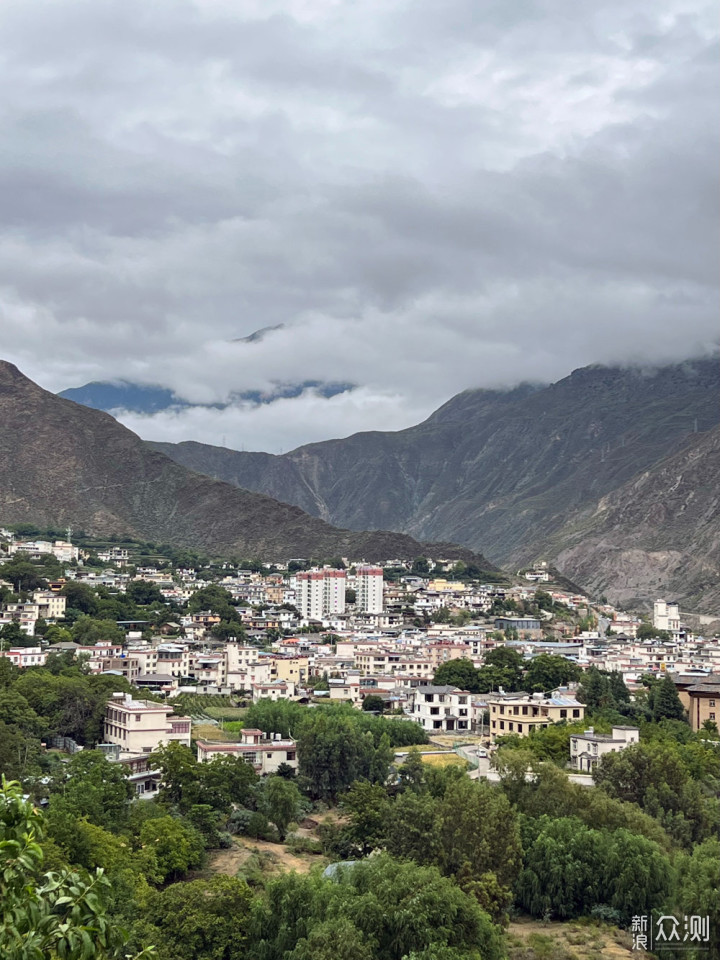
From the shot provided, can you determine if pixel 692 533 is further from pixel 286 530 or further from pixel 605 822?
pixel 605 822

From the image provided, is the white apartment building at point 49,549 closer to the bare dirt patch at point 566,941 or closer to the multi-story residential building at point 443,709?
the multi-story residential building at point 443,709

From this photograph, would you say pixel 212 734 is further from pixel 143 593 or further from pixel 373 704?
pixel 143 593

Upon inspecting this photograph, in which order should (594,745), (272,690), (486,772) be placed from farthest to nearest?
(272,690) → (594,745) → (486,772)

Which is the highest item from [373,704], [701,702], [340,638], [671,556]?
[671,556]

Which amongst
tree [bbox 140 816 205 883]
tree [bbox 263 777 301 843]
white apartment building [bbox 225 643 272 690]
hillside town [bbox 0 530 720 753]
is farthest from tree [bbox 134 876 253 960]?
white apartment building [bbox 225 643 272 690]

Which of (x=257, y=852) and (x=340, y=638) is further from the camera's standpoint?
(x=340, y=638)

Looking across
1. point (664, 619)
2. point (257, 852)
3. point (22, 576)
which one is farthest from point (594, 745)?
point (664, 619)

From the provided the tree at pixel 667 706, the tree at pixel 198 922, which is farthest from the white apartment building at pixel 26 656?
the tree at pixel 198 922
